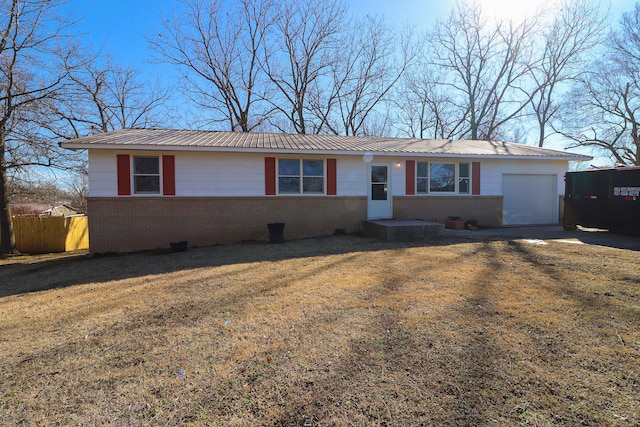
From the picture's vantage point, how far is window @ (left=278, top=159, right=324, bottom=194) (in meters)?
10.4

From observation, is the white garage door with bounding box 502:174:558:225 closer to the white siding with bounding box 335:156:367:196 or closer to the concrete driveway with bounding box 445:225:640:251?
the concrete driveway with bounding box 445:225:640:251

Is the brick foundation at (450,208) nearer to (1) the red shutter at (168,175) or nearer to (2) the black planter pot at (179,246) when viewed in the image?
(2) the black planter pot at (179,246)

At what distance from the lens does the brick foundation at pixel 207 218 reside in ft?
29.9

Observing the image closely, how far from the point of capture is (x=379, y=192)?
443 inches

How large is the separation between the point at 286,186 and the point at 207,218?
2755 millimetres

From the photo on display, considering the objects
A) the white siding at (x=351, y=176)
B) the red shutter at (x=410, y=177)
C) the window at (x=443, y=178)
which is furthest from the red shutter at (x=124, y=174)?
the window at (x=443, y=178)

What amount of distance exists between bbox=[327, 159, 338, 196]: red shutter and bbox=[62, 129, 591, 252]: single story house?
1.4 inches

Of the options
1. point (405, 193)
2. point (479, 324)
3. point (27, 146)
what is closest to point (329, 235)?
point (405, 193)

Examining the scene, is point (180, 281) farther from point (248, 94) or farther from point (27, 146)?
point (248, 94)

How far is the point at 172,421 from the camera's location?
2016mm

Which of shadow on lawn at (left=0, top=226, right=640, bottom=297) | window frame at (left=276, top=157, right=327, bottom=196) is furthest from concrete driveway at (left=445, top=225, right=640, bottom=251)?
window frame at (left=276, top=157, right=327, bottom=196)

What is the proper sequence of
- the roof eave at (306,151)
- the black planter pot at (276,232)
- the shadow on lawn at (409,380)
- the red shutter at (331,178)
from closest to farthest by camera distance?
the shadow on lawn at (409,380)
the roof eave at (306,151)
the black planter pot at (276,232)
the red shutter at (331,178)

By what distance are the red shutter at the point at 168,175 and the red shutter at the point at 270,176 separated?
280 cm

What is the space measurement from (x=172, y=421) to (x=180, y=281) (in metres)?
3.88
